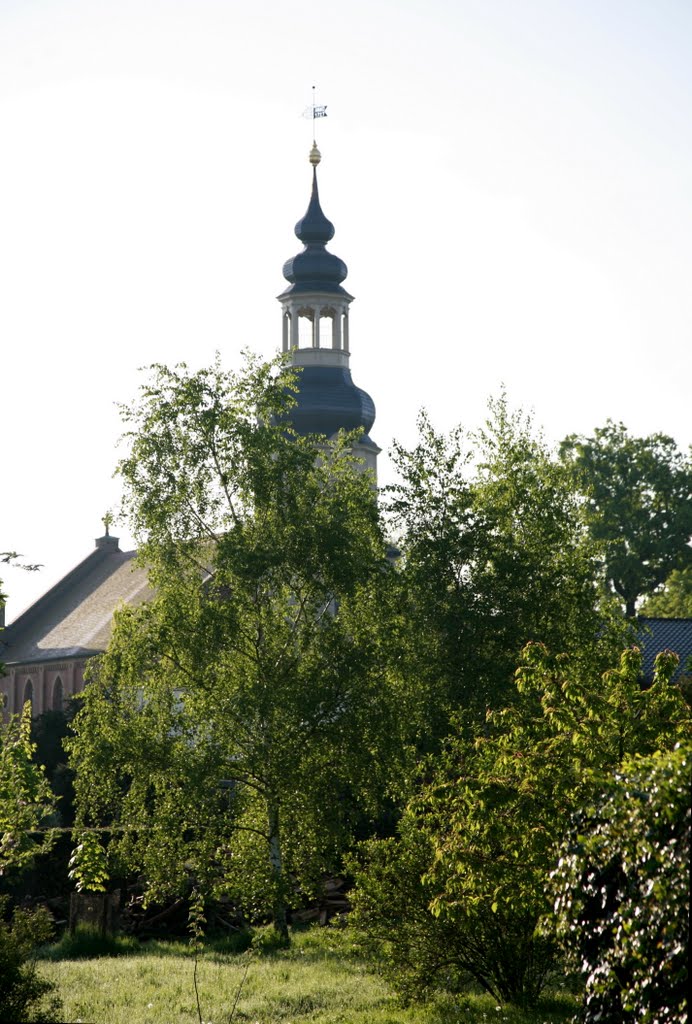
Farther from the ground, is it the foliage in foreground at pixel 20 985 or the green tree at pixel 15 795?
the green tree at pixel 15 795

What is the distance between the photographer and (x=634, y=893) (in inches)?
387

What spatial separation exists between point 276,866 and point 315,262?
42034 millimetres

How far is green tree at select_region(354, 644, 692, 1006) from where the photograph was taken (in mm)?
13805

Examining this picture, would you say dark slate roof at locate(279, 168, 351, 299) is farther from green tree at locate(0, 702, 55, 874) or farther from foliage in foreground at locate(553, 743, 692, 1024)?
foliage in foreground at locate(553, 743, 692, 1024)

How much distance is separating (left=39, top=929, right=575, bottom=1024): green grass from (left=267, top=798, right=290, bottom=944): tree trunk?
896mm

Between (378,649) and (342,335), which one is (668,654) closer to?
(378,649)

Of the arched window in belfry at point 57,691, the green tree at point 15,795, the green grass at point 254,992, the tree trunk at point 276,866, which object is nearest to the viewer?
the green grass at point 254,992

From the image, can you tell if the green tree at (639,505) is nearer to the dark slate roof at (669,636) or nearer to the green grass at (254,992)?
the dark slate roof at (669,636)

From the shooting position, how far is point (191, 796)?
25234 millimetres

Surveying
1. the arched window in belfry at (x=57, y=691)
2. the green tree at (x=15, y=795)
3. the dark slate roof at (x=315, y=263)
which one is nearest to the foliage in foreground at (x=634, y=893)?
the green tree at (x=15, y=795)

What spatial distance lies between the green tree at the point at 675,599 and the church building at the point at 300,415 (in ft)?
51.7

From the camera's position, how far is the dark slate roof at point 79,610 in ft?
209

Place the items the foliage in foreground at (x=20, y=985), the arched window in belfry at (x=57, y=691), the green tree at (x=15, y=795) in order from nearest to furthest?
the foliage in foreground at (x=20, y=985) < the green tree at (x=15, y=795) < the arched window in belfry at (x=57, y=691)

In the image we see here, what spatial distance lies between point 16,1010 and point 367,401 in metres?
47.9
